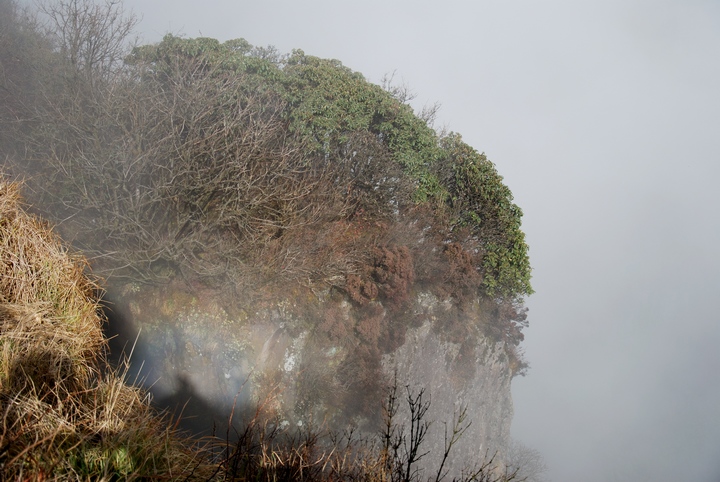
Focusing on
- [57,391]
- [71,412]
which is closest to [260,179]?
[57,391]

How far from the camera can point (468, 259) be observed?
51.6ft

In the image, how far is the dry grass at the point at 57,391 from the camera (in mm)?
4004

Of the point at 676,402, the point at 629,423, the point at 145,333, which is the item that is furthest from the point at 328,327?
the point at 676,402

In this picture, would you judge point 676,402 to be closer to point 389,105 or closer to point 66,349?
point 389,105

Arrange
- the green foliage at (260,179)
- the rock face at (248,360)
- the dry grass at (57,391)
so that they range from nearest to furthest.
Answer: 1. the dry grass at (57,391)
2. the green foliage at (260,179)
3. the rock face at (248,360)

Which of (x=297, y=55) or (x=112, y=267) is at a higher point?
(x=297, y=55)

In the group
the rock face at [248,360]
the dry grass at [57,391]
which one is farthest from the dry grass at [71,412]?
the rock face at [248,360]

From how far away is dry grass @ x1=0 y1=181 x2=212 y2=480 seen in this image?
4004 mm

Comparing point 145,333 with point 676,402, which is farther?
point 676,402

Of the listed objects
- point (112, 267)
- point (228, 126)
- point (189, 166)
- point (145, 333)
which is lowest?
point (145, 333)

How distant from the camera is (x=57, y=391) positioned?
5.16 metres

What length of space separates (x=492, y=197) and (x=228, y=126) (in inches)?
386

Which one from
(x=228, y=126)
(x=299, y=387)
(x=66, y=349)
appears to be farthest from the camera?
(x=299, y=387)

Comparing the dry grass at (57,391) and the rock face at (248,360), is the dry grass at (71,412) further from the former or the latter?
the rock face at (248,360)
